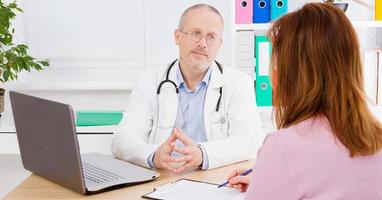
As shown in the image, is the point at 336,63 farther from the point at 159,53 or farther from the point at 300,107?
the point at 159,53

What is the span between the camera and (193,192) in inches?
61.1

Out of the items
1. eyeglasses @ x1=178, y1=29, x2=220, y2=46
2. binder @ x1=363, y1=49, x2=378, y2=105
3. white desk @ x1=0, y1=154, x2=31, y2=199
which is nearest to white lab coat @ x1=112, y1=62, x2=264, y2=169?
eyeglasses @ x1=178, y1=29, x2=220, y2=46

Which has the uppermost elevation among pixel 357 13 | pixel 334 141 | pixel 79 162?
pixel 357 13

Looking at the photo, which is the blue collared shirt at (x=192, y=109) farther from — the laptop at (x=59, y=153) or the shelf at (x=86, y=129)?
the shelf at (x=86, y=129)

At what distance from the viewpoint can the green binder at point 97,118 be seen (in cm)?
302

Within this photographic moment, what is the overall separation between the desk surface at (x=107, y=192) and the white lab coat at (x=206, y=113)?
0.32 meters

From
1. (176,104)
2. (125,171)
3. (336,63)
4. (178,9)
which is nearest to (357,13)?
(178,9)

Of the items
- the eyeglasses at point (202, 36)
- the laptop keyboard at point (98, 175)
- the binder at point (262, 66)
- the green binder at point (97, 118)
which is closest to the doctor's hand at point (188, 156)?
the laptop keyboard at point (98, 175)

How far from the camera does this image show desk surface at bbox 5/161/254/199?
5.18 ft

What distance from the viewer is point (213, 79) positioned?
2.39 meters

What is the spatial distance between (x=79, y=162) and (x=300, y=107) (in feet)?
2.18

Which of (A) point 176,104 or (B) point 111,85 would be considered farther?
(B) point 111,85

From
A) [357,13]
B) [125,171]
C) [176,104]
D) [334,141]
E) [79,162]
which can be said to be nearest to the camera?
[334,141]

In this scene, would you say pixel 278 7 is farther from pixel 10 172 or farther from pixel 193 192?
pixel 10 172
